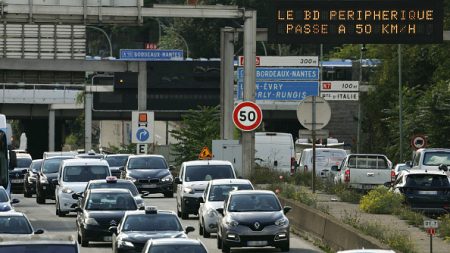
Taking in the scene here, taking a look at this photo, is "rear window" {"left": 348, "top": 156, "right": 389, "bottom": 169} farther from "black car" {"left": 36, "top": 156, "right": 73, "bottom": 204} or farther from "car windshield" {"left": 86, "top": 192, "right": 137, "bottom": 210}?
"car windshield" {"left": 86, "top": 192, "right": 137, "bottom": 210}

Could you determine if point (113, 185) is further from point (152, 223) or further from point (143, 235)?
point (143, 235)

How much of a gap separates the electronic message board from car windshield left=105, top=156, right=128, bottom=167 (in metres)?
19.7

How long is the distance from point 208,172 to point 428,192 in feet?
22.5

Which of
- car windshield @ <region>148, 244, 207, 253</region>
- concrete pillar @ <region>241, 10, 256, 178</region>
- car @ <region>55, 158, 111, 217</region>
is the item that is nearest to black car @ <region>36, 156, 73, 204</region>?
car @ <region>55, 158, 111, 217</region>

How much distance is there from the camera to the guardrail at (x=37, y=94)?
3927 inches

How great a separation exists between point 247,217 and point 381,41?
13.5m

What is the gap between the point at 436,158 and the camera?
48406 mm

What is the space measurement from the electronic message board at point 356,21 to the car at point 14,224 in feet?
54.9

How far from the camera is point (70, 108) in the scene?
105250 mm

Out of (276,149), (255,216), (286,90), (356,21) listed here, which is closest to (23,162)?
(276,149)

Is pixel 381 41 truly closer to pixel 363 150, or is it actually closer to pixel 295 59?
pixel 295 59

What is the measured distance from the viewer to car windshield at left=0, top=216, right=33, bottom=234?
27.4 m

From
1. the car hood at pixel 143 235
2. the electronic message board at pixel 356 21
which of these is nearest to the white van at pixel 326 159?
the electronic message board at pixel 356 21

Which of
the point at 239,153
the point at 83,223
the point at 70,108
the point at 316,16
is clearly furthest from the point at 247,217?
the point at 70,108
